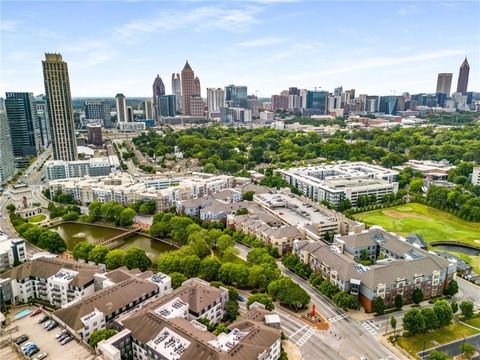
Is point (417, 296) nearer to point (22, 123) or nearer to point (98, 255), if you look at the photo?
point (98, 255)

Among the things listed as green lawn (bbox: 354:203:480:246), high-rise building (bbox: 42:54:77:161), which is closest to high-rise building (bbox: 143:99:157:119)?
high-rise building (bbox: 42:54:77:161)

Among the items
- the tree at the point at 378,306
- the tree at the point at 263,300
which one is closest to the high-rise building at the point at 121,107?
the tree at the point at 263,300

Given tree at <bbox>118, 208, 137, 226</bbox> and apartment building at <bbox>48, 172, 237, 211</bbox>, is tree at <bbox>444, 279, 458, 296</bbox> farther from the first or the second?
tree at <bbox>118, 208, 137, 226</bbox>

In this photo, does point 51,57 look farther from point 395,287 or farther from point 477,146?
point 477,146

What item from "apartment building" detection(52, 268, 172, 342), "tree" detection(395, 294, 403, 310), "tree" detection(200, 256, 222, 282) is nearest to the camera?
"apartment building" detection(52, 268, 172, 342)

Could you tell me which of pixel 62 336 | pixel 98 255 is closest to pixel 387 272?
pixel 62 336

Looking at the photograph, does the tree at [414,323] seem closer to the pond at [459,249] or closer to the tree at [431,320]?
the tree at [431,320]
